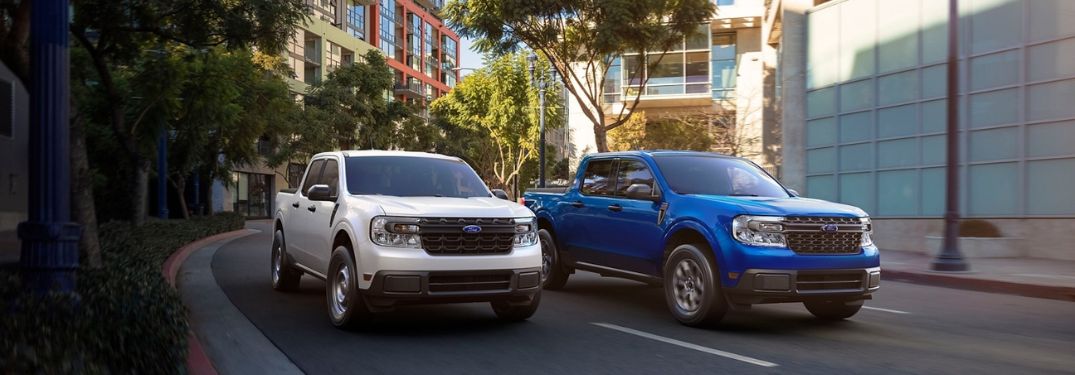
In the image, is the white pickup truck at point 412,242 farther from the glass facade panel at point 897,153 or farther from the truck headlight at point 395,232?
the glass facade panel at point 897,153

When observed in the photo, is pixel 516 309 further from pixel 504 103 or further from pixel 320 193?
pixel 504 103

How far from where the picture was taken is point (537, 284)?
785 centimetres

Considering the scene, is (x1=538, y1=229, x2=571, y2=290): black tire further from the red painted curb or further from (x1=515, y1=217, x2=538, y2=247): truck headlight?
the red painted curb

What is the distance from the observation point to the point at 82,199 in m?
10.6

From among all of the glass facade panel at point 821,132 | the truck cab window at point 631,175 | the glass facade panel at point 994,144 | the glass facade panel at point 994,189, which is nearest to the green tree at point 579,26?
the glass facade panel at point 821,132

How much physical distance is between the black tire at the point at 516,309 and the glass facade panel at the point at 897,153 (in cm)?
1588

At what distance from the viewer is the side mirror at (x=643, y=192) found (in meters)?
8.93

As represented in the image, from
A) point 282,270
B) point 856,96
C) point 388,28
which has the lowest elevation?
point 282,270

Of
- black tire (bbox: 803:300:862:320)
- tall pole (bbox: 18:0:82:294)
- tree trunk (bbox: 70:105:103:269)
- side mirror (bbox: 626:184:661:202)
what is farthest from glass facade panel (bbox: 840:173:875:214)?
tall pole (bbox: 18:0:82:294)

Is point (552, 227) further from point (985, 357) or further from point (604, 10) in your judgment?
point (604, 10)

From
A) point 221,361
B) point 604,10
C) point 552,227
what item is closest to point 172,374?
point 221,361

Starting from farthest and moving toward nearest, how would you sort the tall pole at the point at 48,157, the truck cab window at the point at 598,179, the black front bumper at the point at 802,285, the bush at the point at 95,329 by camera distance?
the truck cab window at the point at 598,179 < the black front bumper at the point at 802,285 < the tall pole at the point at 48,157 < the bush at the point at 95,329

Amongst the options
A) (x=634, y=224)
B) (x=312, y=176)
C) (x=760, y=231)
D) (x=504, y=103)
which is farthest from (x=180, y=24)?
(x=504, y=103)

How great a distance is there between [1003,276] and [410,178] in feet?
33.6
